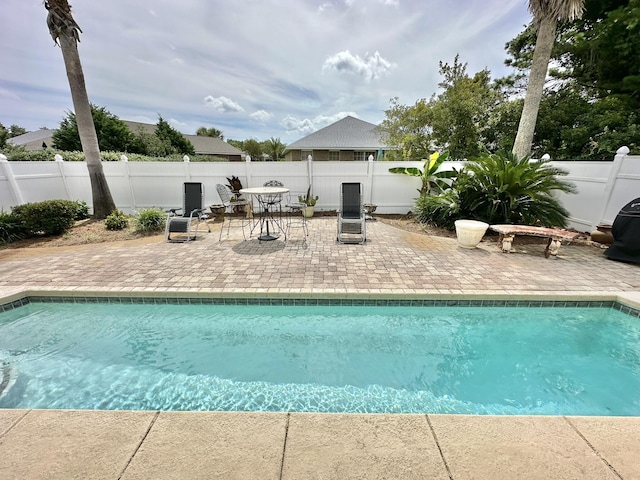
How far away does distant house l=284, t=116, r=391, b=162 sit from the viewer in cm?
2362

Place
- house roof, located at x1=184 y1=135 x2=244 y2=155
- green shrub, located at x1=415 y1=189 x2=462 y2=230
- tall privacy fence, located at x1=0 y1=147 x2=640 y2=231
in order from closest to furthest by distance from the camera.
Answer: green shrub, located at x1=415 y1=189 x2=462 y2=230 → tall privacy fence, located at x1=0 y1=147 x2=640 y2=231 → house roof, located at x1=184 y1=135 x2=244 y2=155

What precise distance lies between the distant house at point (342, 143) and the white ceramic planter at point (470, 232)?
17947 mm

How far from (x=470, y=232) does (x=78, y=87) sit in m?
11.2

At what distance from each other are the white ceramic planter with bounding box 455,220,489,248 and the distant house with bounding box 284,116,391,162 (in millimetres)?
17947

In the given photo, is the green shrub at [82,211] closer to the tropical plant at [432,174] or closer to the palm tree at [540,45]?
the tropical plant at [432,174]

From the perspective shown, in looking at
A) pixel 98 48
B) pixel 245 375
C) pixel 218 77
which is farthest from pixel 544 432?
pixel 218 77

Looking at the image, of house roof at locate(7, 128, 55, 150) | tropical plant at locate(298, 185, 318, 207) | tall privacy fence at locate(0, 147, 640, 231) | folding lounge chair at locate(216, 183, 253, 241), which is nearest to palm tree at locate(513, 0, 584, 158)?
tall privacy fence at locate(0, 147, 640, 231)

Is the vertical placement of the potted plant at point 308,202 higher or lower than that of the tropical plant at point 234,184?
lower

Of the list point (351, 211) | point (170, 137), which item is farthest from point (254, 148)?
point (351, 211)

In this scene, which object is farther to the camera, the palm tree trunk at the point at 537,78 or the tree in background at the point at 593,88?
the tree in background at the point at 593,88

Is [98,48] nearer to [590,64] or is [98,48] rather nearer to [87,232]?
[87,232]

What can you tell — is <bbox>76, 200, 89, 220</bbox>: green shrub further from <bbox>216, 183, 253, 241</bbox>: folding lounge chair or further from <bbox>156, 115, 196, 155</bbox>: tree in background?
<bbox>156, 115, 196, 155</bbox>: tree in background

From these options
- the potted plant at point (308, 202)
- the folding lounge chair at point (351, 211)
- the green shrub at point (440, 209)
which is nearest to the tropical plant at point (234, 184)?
the potted plant at point (308, 202)

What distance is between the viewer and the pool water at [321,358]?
8.99ft
